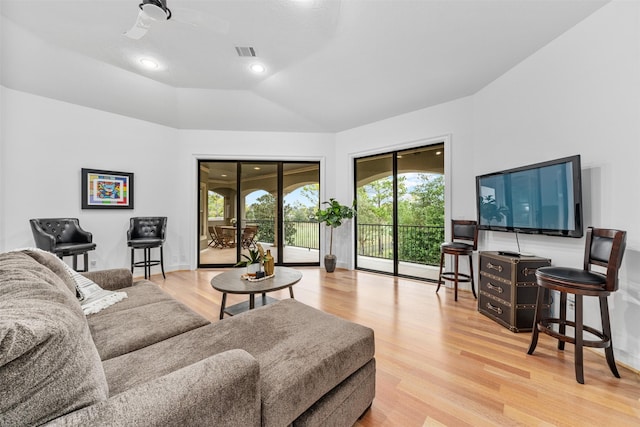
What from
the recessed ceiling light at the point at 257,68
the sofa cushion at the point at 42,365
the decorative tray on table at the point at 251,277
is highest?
the recessed ceiling light at the point at 257,68

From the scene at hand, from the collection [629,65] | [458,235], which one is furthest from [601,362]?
[629,65]

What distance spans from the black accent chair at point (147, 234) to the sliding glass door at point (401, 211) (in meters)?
3.60

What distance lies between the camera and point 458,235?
3779mm

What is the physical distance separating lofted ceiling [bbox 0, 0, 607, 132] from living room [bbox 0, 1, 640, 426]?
5cm

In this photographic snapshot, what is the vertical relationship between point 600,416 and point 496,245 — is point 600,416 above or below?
below

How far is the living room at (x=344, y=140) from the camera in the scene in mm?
2131

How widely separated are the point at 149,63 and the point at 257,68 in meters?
1.45

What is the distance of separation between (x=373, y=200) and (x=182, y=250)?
390 centimetres

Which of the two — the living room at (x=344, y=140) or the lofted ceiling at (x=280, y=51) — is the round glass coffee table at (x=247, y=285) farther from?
the living room at (x=344, y=140)

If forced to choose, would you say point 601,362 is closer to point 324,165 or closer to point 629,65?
point 629,65

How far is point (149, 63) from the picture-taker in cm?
356

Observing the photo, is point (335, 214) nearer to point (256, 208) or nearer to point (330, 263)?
point (330, 263)

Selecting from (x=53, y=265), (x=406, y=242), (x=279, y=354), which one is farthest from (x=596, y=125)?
(x=53, y=265)

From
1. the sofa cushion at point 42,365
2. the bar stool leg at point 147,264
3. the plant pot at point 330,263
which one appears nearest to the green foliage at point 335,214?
the plant pot at point 330,263
